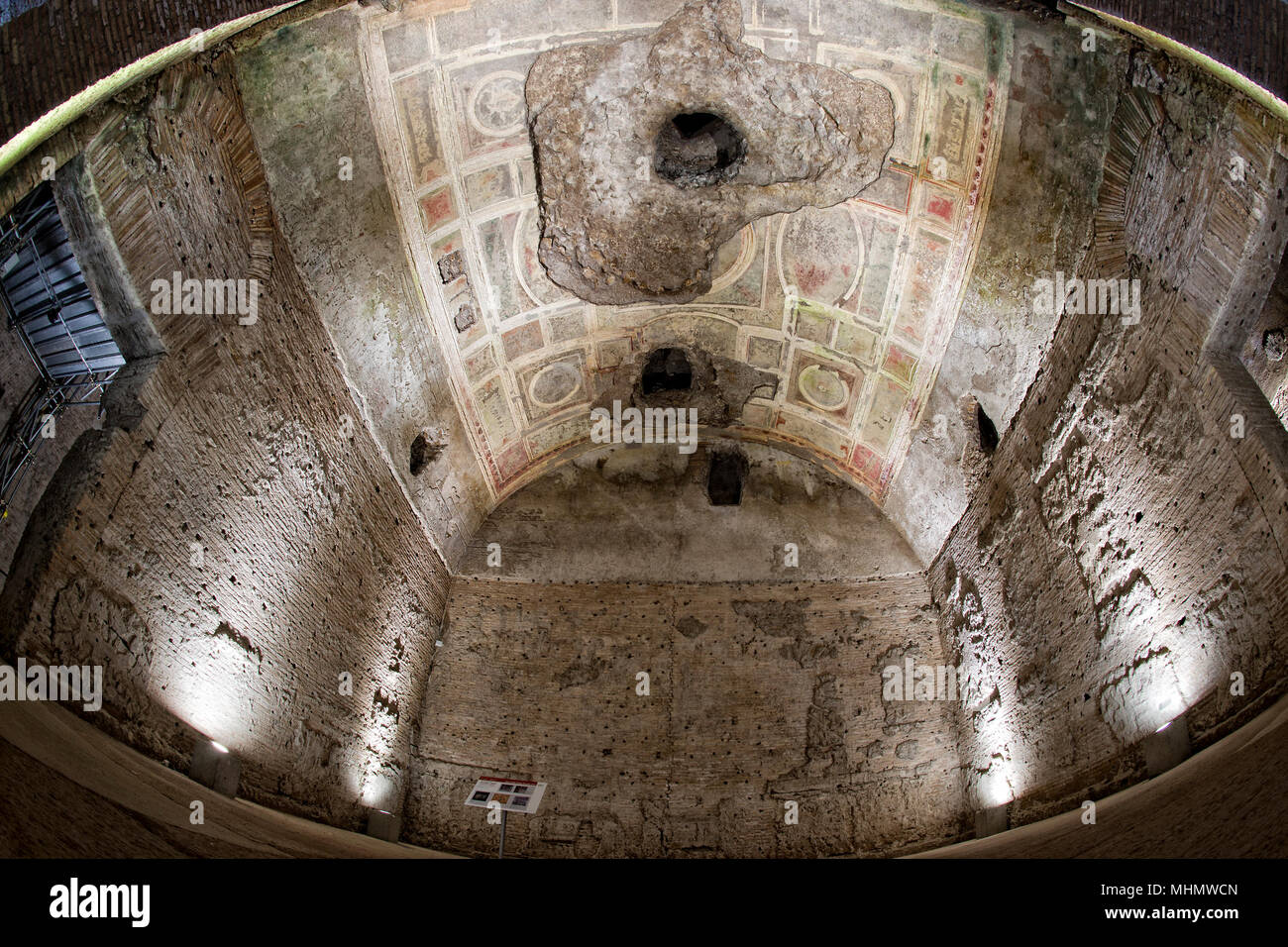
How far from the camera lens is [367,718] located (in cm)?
781

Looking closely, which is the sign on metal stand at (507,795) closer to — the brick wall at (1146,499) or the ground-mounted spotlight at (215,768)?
the ground-mounted spotlight at (215,768)

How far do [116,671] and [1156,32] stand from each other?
19.5 ft

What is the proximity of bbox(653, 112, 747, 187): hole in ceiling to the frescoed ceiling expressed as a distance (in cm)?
65

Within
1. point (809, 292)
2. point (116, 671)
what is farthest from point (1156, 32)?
point (116, 671)

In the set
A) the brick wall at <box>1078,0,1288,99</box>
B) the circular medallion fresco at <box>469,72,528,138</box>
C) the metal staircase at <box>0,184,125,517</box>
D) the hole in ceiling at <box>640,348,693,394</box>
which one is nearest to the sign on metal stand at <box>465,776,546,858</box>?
the metal staircase at <box>0,184,125,517</box>

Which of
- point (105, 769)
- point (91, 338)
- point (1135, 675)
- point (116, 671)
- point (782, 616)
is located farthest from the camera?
point (782, 616)

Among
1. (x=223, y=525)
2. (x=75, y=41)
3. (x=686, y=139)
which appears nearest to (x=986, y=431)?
(x=686, y=139)

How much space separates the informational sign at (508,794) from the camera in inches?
275

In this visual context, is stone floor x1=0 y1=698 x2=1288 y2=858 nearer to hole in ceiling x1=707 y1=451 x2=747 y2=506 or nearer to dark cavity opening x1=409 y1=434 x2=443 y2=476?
dark cavity opening x1=409 y1=434 x2=443 y2=476

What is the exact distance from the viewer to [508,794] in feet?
23.3

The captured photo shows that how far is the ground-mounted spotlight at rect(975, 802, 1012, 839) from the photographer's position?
715 cm

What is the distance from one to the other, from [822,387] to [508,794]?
4211 millimetres

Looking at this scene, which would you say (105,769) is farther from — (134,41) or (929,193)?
(929,193)
